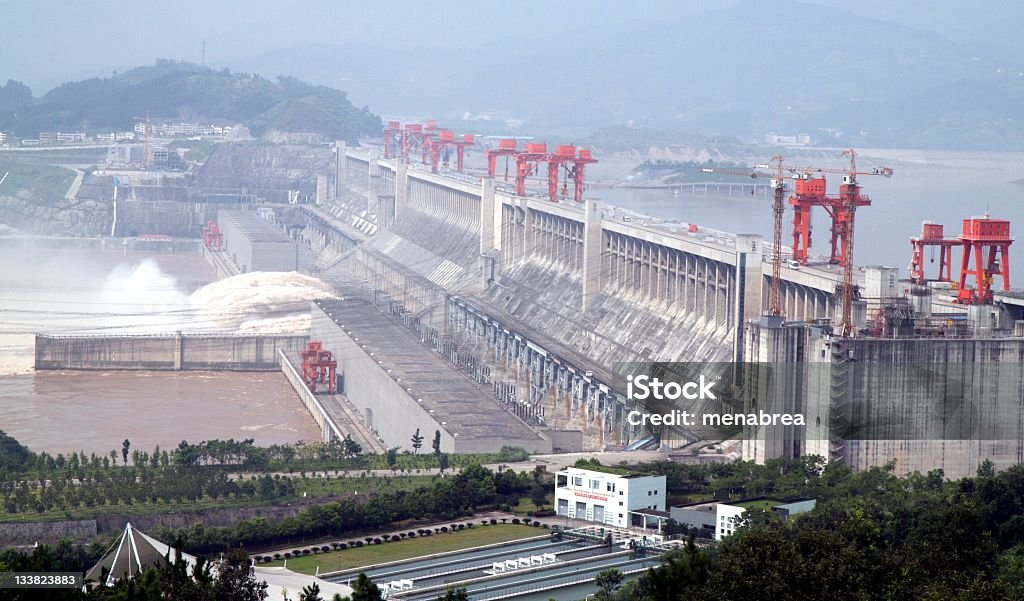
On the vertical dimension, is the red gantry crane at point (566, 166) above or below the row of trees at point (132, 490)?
above

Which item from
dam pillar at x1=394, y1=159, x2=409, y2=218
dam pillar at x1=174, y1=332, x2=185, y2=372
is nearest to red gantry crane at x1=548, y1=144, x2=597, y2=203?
dam pillar at x1=174, y1=332, x2=185, y2=372

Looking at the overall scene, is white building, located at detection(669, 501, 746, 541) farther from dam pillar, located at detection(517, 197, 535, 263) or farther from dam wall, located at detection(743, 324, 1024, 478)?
dam pillar, located at detection(517, 197, 535, 263)

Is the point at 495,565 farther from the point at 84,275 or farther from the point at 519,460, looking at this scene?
the point at 84,275

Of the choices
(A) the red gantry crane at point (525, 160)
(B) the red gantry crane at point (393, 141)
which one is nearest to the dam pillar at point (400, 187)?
(B) the red gantry crane at point (393, 141)

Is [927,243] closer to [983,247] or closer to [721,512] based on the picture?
[983,247]

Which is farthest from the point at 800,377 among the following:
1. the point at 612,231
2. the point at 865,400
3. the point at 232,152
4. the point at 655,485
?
the point at 232,152

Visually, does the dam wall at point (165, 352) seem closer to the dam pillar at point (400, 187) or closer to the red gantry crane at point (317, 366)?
the red gantry crane at point (317, 366)
